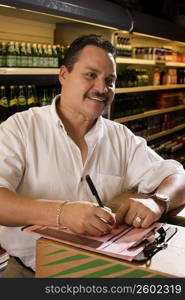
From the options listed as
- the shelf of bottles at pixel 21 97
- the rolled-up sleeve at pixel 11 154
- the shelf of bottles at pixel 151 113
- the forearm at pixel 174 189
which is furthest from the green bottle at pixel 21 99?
the forearm at pixel 174 189

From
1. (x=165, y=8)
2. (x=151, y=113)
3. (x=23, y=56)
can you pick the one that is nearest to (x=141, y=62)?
(x=151, y=113)

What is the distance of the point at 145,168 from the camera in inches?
68.7

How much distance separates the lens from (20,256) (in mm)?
1451

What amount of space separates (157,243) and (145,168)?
30.5 inches

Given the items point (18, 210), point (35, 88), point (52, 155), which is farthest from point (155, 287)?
point (35, 88)

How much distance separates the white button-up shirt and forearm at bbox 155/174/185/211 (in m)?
0.04

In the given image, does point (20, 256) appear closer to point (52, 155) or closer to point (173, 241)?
point (52, 155)

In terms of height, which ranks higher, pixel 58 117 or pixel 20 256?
A: pixel 58 117

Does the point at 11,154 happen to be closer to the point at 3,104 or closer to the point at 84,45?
the point at 84,45

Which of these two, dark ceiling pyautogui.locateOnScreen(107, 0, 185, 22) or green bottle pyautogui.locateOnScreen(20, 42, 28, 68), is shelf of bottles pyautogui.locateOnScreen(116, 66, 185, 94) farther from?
green bottle pyautogui.locateOnScreen(20, 42, 28, 68)

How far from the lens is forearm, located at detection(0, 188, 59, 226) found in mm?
1186

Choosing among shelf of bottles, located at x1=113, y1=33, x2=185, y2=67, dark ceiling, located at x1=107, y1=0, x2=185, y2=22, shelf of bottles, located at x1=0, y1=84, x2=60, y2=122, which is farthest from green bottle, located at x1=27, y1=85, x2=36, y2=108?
dark ceiling, located at x1=107, y1=0, x2=185, y2=22

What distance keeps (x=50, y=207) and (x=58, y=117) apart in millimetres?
528

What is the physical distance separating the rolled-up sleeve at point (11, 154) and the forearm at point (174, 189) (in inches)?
22.2
